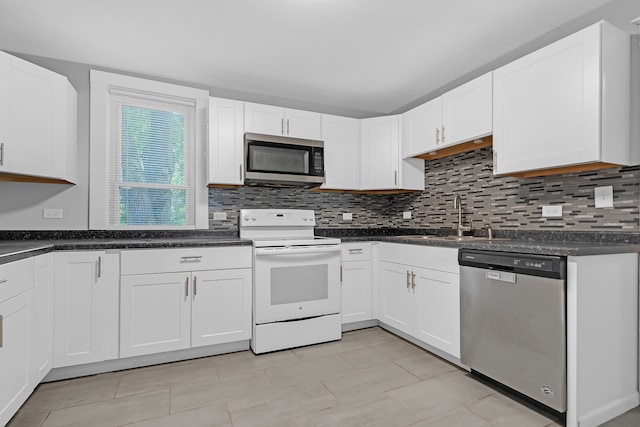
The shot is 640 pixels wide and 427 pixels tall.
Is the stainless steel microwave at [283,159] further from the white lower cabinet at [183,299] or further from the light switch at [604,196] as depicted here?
the light switch at [604,196]

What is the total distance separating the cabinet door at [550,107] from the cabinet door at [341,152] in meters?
1.48

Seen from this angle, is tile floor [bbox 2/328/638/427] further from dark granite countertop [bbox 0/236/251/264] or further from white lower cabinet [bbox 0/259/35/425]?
dark granite countertop [bbox 0/236/251/264]

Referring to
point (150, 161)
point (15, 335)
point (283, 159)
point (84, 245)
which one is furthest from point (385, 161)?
point (15, 335)

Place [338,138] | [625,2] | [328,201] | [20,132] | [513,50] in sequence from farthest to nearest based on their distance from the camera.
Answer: [328,201] → [338,138] → [513,50] → [20,132] → [625,2]

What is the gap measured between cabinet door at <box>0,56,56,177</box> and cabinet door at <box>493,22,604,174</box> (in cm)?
329

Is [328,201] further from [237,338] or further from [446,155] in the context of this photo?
[237,338]

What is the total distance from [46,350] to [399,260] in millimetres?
2627

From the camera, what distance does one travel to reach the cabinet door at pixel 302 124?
3278 millimetres

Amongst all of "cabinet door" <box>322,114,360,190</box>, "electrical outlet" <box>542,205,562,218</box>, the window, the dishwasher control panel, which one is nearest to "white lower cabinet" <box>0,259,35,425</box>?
the window

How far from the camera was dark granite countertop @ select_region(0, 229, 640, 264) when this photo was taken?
1.76 metres

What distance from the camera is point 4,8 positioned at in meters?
2.15

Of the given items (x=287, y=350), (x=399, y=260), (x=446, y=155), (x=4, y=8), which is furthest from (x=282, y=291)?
(x=4, y=8)

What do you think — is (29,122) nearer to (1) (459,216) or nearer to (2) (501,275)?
(2) (501,275)

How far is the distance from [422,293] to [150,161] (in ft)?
8.93
